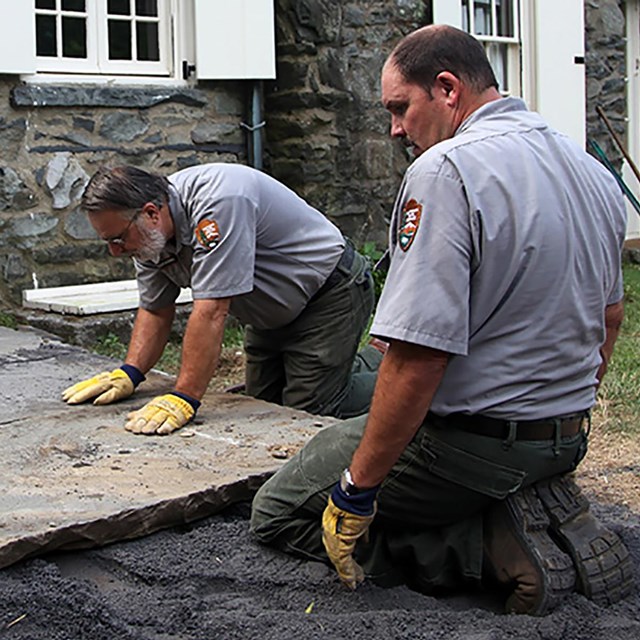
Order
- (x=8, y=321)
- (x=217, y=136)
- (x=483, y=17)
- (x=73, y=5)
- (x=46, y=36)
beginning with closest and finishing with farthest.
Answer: (x=8, y=321) → (x=46, y=36) → (x=73, y=5) → (x=217, y=136) → (x=483, y=17)

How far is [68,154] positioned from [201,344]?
131 inches

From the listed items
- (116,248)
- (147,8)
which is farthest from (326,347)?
(147,8)

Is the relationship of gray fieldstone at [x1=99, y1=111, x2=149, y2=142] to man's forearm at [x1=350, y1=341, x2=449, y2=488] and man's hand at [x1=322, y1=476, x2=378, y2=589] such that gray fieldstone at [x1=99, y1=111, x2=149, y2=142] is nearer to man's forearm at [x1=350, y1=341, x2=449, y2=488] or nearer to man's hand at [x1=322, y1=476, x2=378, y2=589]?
man's hand at [x1=322, y1=476, x2=378, y2=589]

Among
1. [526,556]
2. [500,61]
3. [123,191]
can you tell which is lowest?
[526,556]

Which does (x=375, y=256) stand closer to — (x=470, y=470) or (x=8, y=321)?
(x=8, y=321)

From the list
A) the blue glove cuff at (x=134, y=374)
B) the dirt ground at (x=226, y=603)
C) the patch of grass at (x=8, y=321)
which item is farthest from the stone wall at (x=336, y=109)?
the dirt ground at (x=226, y=603)

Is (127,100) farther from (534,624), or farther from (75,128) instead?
(534,624)

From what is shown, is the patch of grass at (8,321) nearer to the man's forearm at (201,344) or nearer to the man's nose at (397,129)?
the man's forearm at (201,344)

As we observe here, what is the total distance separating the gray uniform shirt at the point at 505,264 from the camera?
2.37 metres

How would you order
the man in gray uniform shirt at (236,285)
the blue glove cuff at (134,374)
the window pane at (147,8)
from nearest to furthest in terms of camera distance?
the man in gray uniform shirt at (236,285) → the blue glove cuff at (134,374) → the window pane at (147,8)

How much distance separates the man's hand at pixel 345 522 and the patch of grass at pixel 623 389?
246 cm

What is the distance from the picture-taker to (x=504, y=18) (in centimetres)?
945

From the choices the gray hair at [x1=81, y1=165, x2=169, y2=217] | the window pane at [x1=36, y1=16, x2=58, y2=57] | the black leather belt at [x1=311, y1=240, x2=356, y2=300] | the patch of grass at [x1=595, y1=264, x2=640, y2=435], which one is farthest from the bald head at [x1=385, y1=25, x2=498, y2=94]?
the window pane at [x1=36, y1=16, x2=58, y2=57]

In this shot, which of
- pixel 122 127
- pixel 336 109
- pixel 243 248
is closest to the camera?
pixel 243 248
